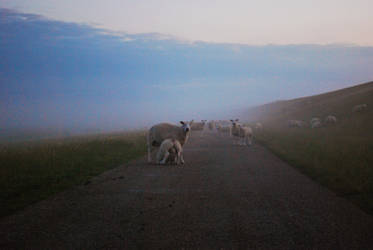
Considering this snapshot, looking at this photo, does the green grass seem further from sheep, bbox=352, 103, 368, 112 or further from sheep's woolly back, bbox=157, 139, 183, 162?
sheep, bbox=352, 103, 368, 112

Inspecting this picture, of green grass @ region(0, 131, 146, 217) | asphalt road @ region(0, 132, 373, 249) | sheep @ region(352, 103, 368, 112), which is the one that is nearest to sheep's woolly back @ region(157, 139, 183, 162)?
green grass @ region(0, 131, 146, 217)

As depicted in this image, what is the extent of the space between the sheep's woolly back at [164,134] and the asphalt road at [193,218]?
23.2 feet

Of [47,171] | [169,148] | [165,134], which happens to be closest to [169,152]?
[169,148]

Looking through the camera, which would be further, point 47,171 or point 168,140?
point 168,140

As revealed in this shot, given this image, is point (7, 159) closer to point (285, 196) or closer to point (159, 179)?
point (159, 179)

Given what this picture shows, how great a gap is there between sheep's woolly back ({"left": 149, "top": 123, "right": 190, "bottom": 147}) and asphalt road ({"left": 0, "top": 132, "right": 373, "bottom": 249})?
708cm

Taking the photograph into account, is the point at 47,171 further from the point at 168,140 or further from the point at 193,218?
the point at 193,218

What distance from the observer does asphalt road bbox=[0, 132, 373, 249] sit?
613cm

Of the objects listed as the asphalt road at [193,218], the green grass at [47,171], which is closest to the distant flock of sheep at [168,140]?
the green grass at [47,171]

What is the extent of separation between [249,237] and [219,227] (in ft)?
2.49

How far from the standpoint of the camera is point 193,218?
7582mm

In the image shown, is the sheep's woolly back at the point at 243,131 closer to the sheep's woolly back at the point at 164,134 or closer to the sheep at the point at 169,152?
the sheep's woolly back at the point at 164,134

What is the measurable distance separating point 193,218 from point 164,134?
12231mm

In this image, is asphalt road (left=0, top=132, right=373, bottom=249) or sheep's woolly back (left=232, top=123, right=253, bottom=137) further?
sheep's woolly back (left=232, top=123, right=253, bottom=137)
